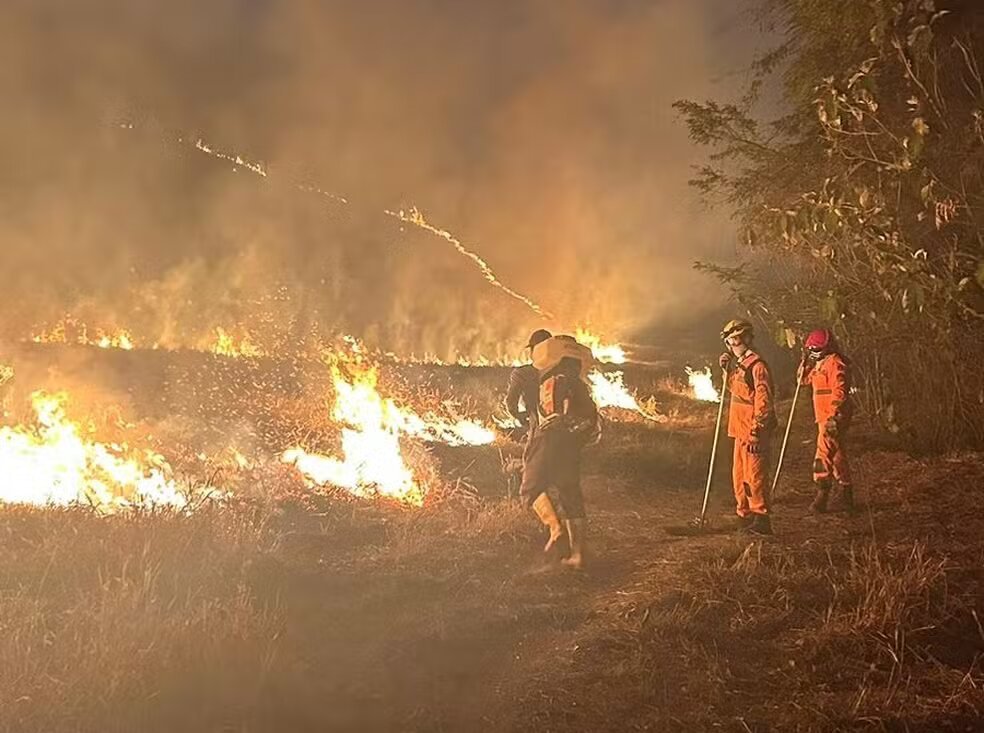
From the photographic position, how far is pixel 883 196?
633cm

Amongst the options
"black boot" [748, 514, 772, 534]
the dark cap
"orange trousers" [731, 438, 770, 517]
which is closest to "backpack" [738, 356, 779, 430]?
"orange trousers" [731, 438, 770, 517]

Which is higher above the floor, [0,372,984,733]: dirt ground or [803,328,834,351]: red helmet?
[803,328,834,351]: red helmet

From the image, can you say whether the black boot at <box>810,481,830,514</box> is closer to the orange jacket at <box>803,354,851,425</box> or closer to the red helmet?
the orange jacket at <box>803,354,851,425</box>

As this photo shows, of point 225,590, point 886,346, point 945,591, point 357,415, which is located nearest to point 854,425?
point 886,346

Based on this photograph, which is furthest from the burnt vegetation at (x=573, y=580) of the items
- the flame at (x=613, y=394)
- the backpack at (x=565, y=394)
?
the flame at (x=613, y=394)

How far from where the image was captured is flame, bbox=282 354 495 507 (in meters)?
9.98

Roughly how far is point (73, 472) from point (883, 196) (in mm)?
8423

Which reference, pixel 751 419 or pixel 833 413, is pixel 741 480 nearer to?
A: pixel 751 419

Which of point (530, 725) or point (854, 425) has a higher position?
point (854, 425)

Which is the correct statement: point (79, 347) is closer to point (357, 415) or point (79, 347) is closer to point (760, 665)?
point (357, 415)

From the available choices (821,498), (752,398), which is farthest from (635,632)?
(821,498)

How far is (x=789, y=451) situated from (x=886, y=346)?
8.24 ft

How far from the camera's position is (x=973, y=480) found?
10227mm

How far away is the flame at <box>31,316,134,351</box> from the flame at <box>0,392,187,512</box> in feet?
12.3
